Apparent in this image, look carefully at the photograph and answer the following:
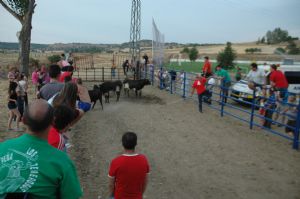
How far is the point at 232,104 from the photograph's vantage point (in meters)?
14.8

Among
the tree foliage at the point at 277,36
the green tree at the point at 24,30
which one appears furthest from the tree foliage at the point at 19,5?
the tree foliage at the point at 277,36

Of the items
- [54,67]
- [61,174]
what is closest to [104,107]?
[54,67]

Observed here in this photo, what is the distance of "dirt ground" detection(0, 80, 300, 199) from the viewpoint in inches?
228

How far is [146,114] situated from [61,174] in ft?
33.1

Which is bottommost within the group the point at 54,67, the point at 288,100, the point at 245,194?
the point at 245,194

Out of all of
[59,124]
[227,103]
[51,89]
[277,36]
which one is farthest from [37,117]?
[277,36]

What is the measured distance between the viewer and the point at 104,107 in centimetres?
1374

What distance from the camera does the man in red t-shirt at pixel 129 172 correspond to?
333cm

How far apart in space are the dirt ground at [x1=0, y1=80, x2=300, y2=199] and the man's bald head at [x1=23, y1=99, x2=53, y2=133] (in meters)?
3.53

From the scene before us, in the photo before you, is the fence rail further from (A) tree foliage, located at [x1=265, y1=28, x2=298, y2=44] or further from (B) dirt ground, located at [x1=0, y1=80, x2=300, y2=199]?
(A) tree foliage, located at [x1=265, y1=28, x2=298, y2=44]

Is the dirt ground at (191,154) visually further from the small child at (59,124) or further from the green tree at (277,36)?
the green tree at (277,36)

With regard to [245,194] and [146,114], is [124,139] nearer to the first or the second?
[245,194]

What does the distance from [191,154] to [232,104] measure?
7.71 m

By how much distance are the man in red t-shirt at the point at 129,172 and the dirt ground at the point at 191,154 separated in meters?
2.11
